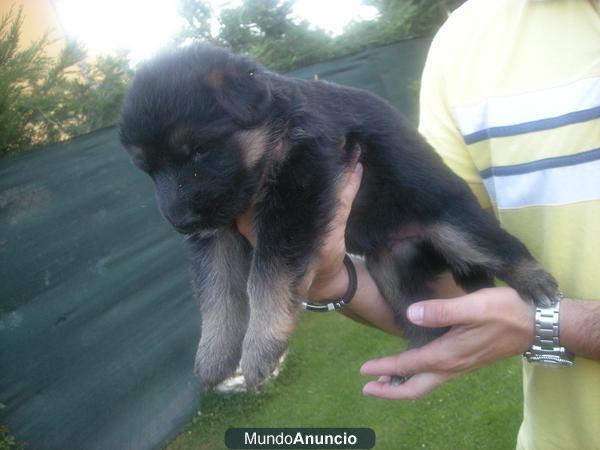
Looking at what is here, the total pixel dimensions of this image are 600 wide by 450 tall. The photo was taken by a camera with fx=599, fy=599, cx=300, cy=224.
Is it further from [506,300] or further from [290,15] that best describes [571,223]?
[290,15]

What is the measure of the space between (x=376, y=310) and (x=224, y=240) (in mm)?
711

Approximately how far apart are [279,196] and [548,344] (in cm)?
100

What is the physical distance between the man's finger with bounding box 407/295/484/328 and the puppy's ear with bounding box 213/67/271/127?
33.3 inches

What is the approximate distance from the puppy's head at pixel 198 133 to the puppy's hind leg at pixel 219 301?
0.41 metres

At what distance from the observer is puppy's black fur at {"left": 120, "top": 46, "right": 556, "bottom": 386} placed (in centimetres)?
190

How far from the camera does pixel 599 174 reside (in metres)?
1.78

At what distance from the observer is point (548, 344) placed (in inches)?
73.6

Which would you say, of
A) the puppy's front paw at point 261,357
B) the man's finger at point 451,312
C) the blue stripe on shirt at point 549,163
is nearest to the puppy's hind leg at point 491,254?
the man's finger at point 451,312

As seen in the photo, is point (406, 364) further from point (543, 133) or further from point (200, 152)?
point (200, 152)

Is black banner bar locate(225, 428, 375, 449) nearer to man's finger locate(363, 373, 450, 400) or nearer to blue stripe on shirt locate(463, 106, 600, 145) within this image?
man's finger locate(363, 373, 450, 400)

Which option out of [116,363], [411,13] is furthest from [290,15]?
[116,363]

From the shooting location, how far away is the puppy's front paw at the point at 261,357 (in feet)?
6.90

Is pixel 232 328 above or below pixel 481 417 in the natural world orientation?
above

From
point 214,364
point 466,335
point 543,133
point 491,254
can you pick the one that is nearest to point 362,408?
point 214,364
